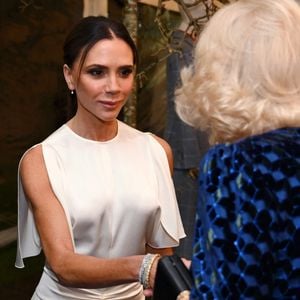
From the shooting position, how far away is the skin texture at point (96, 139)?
5.14 feet

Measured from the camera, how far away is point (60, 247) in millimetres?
1606

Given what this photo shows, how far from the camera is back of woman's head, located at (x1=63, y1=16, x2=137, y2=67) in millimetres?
1804

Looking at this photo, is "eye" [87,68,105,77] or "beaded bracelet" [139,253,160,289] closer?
"beaded bracelet" [139,253,160,289]

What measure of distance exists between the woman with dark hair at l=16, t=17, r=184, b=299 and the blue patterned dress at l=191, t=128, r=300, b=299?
640 mm

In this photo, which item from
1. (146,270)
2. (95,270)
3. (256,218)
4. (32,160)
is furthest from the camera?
(32,160)

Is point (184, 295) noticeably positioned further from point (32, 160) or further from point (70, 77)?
point (70, 77)

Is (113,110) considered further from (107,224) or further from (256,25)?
(256,25)

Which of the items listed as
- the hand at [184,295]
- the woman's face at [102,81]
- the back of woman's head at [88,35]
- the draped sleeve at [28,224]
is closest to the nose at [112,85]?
the woman's face at [102,81]

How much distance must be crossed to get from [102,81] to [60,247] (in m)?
0.53

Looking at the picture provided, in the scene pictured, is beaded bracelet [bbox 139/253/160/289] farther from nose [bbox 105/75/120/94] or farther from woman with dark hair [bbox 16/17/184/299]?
nose [bbox 105/75/120/94]

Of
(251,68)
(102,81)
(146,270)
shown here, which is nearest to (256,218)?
(251,68)

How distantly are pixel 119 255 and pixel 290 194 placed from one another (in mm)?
885

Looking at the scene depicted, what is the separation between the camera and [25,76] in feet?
9.23

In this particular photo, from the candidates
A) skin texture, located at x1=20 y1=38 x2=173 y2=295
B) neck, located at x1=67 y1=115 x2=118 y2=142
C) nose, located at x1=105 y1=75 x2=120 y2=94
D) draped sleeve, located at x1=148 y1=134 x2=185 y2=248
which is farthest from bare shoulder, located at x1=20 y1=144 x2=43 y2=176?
draped sleeve, located at x1=148 y1=134 x2=185 y2=248
